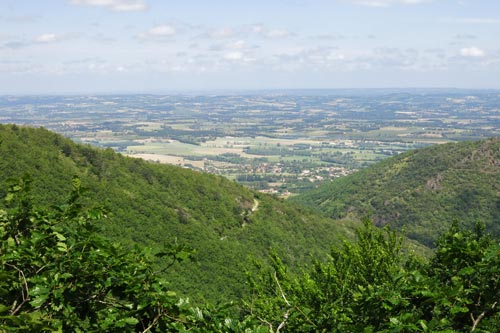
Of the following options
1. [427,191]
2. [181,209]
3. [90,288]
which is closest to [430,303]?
[90,288]

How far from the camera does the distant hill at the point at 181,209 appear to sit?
46.3 metres

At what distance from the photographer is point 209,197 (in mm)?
67250

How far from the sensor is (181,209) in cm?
5956

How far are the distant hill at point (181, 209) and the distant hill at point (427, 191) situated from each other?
89.8 feet

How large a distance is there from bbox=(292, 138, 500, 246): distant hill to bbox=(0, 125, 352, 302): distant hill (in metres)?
27.4

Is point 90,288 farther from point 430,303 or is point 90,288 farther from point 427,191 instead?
point 427,191

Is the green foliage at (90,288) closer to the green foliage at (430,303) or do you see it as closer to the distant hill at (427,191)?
the green foliage at (430,303)

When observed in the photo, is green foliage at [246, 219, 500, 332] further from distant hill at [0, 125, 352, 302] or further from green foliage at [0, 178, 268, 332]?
distant hill at [0, 125, 352, 302]

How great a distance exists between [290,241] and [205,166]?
121m

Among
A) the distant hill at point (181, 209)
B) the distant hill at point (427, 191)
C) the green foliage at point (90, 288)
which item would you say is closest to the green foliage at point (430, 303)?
the green foliage at point (90, 288)

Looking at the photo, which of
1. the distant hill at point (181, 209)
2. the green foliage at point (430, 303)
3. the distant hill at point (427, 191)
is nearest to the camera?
the green foliage at point (430, 303)

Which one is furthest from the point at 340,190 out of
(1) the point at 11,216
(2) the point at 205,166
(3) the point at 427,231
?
(1) the point at 11,216

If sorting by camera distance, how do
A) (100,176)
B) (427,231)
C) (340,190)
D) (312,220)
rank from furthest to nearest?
(340,190) → (427,231) → (312,220) → (100,176)

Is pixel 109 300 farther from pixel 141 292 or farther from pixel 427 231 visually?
pixel 427 231
